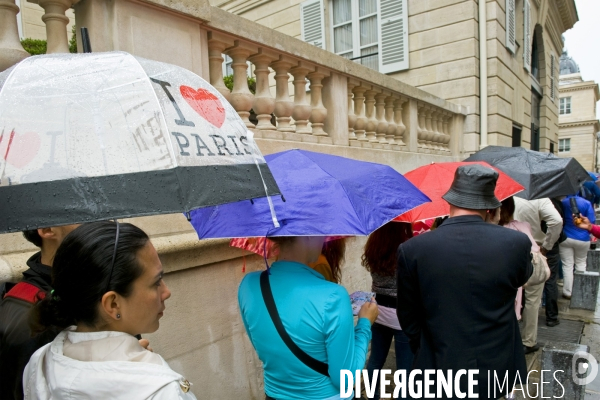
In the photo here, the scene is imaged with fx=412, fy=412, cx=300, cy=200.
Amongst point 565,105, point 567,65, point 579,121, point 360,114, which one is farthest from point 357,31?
point 567,65

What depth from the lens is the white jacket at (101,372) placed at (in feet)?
3.39

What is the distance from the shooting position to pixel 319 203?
1.93m

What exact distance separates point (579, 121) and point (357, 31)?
51234mm

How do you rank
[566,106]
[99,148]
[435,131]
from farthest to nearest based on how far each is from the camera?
[566,106] < [435,131] < [99,148]

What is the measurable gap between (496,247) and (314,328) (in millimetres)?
1171

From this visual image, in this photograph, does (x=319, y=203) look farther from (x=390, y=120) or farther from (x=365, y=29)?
(x=365, y=29)

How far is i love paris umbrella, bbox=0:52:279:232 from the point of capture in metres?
1.12

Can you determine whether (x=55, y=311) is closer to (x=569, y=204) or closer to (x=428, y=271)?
(x=428, y=271)

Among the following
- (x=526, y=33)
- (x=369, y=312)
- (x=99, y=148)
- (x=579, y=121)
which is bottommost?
(x=369, y=312)

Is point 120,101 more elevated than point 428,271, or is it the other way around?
point 120,101

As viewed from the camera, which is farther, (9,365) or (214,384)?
(214,384)

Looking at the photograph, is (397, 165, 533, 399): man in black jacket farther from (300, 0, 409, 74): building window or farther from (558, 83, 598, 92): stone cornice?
(558, 83, 598, 92): stone cornice

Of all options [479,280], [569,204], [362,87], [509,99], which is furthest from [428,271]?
[509,99]

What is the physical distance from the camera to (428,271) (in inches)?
91.3
